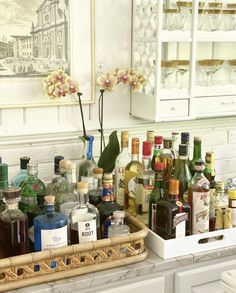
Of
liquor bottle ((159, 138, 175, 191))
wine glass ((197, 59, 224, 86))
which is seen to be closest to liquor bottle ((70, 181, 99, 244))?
liquor bottle ((159, 138, 175, 191))

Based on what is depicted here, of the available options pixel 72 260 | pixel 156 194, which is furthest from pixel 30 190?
pixel 156 194

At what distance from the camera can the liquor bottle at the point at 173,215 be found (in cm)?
178

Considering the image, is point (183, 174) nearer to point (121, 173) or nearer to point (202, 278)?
point (121, 173)

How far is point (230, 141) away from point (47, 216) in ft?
4.43

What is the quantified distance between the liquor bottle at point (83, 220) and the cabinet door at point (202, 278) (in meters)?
0.36

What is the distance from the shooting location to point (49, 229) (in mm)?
1631

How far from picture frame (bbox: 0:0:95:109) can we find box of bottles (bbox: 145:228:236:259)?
0.73 metres

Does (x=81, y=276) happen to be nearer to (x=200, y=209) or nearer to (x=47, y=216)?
(x=47, y=216)

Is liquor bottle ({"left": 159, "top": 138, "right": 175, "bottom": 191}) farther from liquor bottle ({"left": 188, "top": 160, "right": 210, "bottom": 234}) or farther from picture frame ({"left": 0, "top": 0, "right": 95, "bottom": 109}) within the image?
picture frame ({"left": 0, "top": 0, "right": 95, "bottom": 109})

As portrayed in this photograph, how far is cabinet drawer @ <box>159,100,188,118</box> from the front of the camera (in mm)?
2168

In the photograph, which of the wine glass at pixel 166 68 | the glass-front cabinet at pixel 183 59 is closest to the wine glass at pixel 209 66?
the glass-front cabinet at pixel 183 59

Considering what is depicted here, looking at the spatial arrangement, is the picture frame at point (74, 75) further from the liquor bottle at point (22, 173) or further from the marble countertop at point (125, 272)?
the marble countertop at point (125, 272)

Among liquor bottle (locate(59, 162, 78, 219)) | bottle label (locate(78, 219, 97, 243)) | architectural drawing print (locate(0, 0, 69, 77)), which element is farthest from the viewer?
architectural drawing print (locate(0, 0, 69, 77))

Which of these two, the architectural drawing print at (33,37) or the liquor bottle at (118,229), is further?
the architectural drawing print at (33,37)
